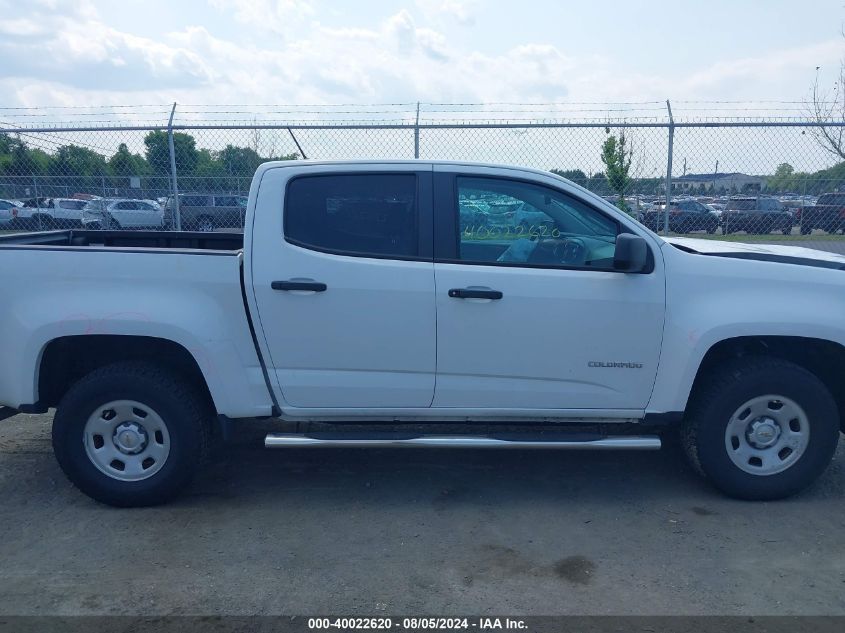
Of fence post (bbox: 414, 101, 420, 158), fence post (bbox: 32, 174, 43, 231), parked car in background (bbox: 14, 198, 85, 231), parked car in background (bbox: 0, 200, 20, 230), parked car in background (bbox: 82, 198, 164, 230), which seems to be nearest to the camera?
fence post (bbox: 414, 101, 420, 158)

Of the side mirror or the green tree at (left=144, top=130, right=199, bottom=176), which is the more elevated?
the green tree at (left=144, top=130, right=199, bottom=176)

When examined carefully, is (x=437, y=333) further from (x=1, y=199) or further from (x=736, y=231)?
(x=1, y=199)

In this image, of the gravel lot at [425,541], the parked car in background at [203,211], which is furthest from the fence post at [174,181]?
the gravel lot at [425,541]

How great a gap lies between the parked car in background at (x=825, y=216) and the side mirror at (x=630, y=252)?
5.82 m

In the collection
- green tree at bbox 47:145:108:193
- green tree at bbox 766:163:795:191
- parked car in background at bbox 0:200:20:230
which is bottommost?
parked car in background at bbox 0:200:20:230

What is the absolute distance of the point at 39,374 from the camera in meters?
4.57

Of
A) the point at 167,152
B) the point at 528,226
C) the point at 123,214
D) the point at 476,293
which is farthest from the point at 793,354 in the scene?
the point at 123,214

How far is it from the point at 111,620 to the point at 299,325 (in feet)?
5.81

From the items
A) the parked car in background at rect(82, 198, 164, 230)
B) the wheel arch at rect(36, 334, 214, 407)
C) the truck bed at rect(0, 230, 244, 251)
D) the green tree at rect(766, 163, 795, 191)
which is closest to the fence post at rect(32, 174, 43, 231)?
the parked car in background at rect(82, 198, 164, 230)

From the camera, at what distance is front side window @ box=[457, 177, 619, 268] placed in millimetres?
4602

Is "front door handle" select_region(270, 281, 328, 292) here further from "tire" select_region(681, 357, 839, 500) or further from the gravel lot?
"tire" select_region(681, 357, 839, 500)

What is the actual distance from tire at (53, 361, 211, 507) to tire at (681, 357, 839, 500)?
2996 millimetres

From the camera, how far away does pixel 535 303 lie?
4.45 metres

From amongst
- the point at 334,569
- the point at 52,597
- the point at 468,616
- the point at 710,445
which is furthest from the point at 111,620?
the point at 710,445
